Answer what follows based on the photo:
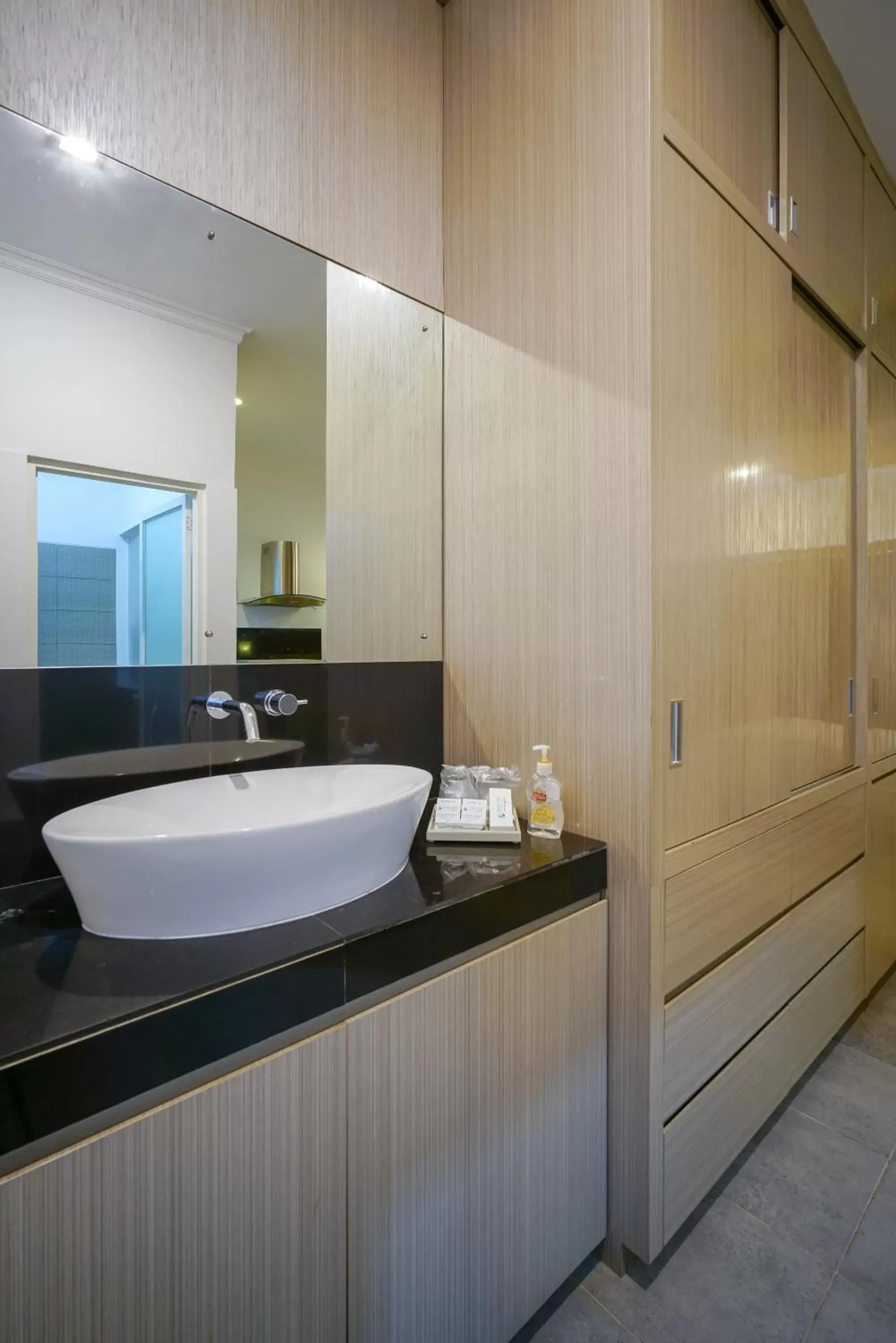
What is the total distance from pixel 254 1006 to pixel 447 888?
12.9 inches

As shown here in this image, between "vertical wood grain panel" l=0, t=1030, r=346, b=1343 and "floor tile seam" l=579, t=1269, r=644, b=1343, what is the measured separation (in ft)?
1.98

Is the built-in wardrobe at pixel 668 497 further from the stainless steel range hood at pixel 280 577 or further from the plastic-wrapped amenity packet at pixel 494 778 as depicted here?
the stainless steel range hood at pixel 280 577

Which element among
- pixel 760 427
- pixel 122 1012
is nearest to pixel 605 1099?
pixel 122 1012

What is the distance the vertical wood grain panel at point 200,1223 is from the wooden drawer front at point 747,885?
661 mm

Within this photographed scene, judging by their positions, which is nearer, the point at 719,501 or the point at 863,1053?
the point at 719,501

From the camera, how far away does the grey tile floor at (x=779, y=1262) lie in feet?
3.49

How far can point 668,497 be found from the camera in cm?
107

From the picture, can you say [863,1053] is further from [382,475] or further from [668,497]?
[382,475]

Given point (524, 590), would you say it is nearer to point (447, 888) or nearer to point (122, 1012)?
point (447, 888)

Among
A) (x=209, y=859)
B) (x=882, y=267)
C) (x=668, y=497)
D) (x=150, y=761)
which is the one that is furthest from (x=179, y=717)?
Answer: (x=882, y=267)

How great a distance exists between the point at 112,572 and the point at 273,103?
94 centimetres

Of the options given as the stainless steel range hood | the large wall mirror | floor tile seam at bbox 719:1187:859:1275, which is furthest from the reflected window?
floor tile seam at bbox 719:1187:859:1275

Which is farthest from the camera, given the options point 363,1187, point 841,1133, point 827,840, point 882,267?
point 882,267

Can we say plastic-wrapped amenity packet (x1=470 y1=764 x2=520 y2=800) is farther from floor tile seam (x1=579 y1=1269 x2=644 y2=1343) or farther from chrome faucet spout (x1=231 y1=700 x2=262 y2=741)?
floor tile seam (x1=579 y1=1269 x2=644 y2=1343)
